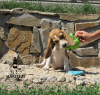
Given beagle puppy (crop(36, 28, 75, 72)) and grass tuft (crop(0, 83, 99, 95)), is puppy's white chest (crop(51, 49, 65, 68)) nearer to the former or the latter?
beagle puppy (crop(36, 28, 75, 72))

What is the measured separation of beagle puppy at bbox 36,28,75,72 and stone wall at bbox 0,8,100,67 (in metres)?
0.74

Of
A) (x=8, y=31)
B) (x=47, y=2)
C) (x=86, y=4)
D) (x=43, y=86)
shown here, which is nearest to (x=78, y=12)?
(x=86, y=4)

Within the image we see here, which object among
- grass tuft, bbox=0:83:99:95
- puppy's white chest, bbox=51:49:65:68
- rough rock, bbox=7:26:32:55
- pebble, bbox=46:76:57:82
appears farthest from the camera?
rough rock, bbox=7:26:32:55

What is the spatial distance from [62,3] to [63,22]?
895mm

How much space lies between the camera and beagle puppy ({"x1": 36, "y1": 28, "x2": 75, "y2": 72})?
362cm

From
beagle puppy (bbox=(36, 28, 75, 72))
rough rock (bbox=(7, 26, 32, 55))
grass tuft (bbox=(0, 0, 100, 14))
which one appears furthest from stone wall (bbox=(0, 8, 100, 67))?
beagle puppy (bbox=(36, 28, 75, 72))

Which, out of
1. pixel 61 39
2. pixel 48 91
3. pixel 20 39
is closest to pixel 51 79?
pixel 48 91

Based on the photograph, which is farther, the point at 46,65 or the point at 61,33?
the point at 46,65

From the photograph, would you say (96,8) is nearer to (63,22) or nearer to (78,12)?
(78,12)

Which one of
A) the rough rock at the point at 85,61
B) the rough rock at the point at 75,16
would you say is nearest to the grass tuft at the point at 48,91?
the rough rock at the point at 85,61

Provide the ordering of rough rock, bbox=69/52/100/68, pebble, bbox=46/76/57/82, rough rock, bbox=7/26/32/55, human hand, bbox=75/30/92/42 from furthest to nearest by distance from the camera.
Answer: rough rock, bbox=7/26/32/55 < rough rock, bbox=69/52/100/68 < human hand, bbox=75/30/92/42 < pebble, bbox=46/76/57/82

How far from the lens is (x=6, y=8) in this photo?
505cm

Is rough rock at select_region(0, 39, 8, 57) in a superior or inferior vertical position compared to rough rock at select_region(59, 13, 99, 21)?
inferior

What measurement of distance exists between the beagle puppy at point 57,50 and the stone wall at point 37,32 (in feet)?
2.42
